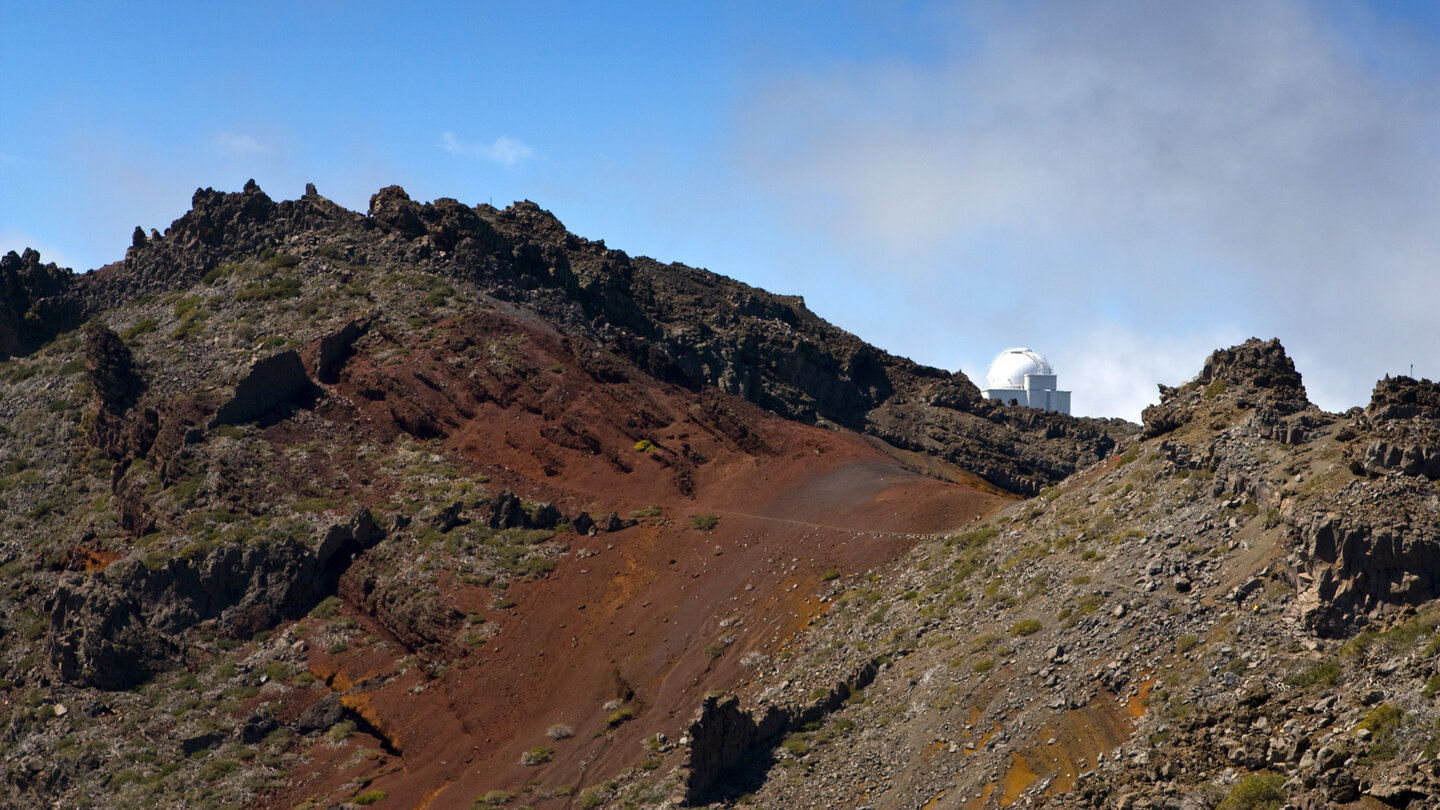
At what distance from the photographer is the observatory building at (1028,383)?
445 ft

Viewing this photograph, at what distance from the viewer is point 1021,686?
1192 inches

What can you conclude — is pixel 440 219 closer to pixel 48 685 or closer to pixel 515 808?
pixel 48 685

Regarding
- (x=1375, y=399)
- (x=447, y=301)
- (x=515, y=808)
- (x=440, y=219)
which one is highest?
(x=440, y=219)

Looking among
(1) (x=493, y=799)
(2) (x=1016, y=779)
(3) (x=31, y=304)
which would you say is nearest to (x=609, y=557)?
(1) (x=493, y=799)

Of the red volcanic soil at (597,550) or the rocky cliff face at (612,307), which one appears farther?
the rocky cliff face at (612,307)

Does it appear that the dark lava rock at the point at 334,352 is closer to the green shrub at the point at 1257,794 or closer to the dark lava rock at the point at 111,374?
the dark lava rock at the point at 111,374

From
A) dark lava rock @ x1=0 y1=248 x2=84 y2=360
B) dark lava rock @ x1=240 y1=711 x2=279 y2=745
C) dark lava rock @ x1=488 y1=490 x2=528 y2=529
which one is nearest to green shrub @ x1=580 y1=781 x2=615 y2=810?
dark lava rock @ x1=240 y1=711 x2=279 y2=745

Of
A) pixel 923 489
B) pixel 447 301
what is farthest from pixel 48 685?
pixel 923 489

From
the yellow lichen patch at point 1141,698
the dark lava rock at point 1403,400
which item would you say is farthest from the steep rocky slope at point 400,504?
the dark lava rock at point 1403,400

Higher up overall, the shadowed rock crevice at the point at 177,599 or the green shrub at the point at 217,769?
the shadowed rock crevice at the point at 177,599

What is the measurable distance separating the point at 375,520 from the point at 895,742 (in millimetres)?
29519

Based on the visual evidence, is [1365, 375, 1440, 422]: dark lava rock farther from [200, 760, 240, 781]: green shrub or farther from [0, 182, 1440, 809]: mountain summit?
[200, 760, 240, 781]: green shrub

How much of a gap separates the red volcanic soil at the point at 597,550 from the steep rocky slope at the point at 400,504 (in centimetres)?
14

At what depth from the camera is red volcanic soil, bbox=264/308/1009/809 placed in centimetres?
4056
